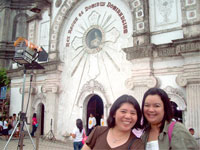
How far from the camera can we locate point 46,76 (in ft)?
45.4

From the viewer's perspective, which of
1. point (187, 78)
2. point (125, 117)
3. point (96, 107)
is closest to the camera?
point (125, 117)

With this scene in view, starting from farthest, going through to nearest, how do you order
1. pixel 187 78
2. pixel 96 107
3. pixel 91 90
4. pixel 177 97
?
pixel 96 107 → pixel 91 90 → pixel 177 97 → pixel 187 78

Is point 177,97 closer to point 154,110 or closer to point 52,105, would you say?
point 154,110

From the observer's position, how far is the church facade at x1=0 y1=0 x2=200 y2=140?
864 centimetres

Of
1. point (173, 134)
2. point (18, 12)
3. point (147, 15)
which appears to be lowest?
point (173, 134)

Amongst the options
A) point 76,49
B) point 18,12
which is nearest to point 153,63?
point 76,49

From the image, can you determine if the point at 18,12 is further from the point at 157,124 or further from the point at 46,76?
the point at 157,124

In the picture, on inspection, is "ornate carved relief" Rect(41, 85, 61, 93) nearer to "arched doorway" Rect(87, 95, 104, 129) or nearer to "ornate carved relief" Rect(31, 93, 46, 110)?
"ornate carved relief" Rect(31, 93, 46, 110)

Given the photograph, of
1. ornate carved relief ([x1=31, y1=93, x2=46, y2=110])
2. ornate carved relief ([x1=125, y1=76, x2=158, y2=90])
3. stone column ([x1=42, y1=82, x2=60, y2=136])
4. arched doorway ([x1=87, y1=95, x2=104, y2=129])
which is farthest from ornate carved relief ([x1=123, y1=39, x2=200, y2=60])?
ornate carved relief ([x1=31, y1=93, x2=46, y2=110])

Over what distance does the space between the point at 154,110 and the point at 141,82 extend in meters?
7.22

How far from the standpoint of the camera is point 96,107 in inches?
467

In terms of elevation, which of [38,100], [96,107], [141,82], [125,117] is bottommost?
[96,107]

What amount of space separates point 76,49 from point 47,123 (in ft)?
15.5

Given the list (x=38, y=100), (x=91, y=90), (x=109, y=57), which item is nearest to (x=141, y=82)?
(x=109, y=57)
